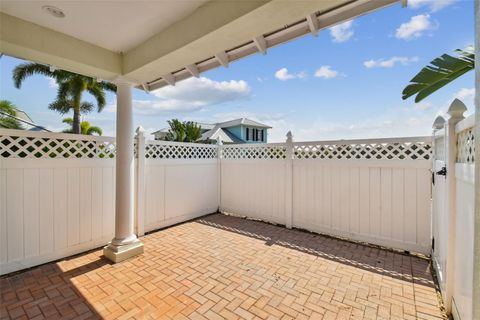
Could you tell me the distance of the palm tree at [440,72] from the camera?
2.16 m

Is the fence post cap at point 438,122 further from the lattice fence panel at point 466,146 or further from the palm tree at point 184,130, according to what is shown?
the palm tree at point 184,130

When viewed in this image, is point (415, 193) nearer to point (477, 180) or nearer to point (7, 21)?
point (477, 180)

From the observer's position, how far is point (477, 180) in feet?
2.35

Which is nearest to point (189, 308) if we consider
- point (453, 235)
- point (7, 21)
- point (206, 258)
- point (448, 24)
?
point (206, 258)

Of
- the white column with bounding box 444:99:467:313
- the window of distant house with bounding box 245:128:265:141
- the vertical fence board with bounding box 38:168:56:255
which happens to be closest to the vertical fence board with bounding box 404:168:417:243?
the white column with bounding box 444:99:467:313

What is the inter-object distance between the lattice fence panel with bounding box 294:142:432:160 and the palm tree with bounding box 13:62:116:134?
12581 mm

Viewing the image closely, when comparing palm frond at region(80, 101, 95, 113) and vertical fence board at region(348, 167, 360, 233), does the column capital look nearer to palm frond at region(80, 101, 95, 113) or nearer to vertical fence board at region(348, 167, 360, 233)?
vertical fence board at region(348, 167, 360, 233)

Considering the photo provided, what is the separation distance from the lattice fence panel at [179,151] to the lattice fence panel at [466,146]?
471 centimetres

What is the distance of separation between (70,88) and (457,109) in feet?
49.1

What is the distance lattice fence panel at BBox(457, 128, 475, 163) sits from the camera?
5.31 ft

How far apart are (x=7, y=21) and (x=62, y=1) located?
77cm

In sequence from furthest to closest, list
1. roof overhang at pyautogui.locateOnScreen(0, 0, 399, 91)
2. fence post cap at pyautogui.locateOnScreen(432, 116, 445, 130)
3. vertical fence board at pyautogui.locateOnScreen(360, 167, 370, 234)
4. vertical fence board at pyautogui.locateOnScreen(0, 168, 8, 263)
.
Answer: vertical fence board at pyautogui.locateOnScreen(360, 167, 370, 234) → fence post cap at pyautogui.locateOnScreen(432, 116, 445, 130) → vertical fence board at pyautogui.locateOnScreen(0, 168, 8, 263) → roof overhang at pyautogui.locateOnScreen(0, 0, 399, 91)

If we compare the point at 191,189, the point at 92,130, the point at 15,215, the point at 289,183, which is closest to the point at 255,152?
the point at 289,183

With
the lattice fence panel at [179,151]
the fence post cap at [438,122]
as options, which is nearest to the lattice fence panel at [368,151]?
the fence post cap at [438,122]
